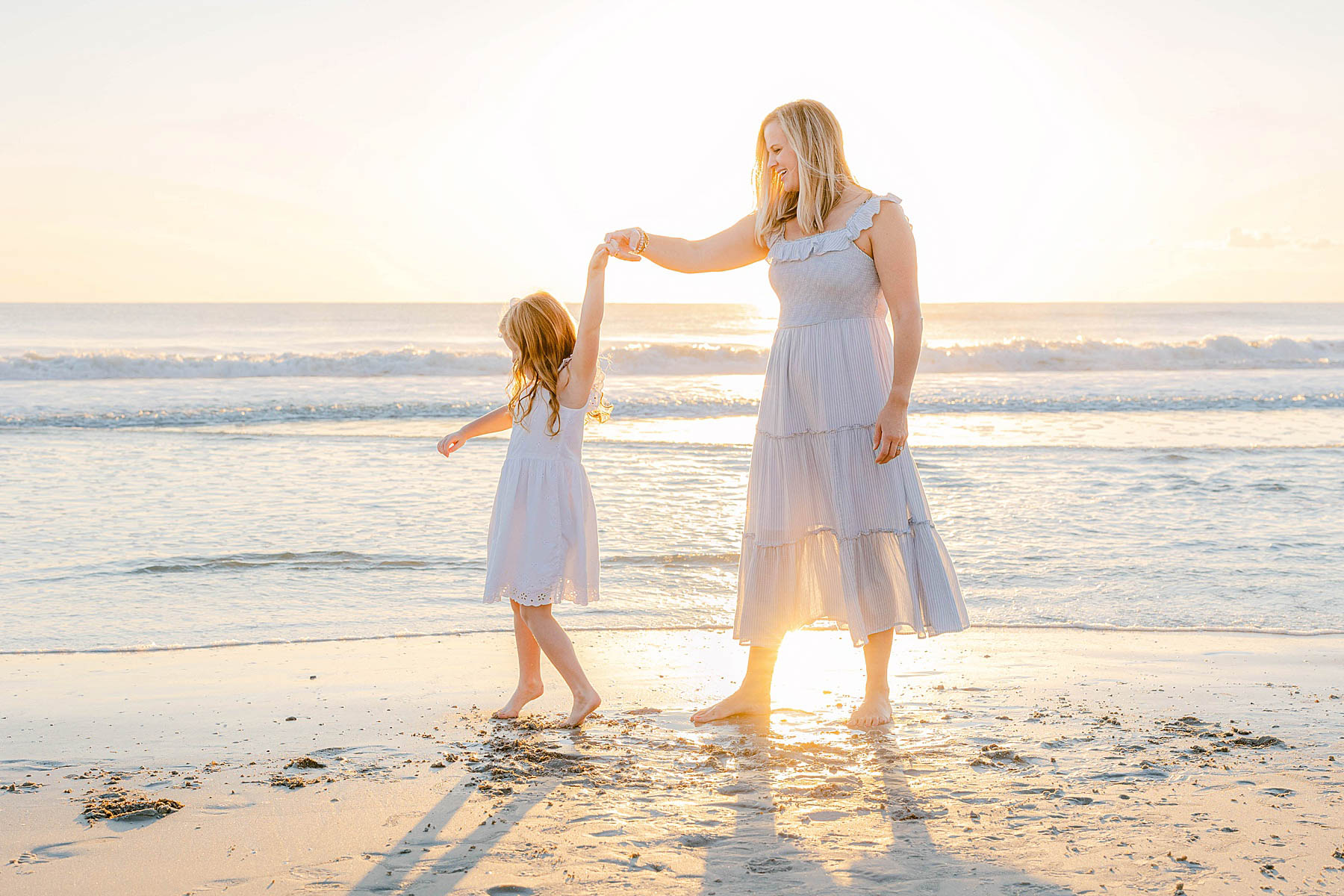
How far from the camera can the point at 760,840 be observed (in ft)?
7.45

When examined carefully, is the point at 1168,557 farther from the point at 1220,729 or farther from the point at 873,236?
the point at 873,236

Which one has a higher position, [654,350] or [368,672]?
[654,350]

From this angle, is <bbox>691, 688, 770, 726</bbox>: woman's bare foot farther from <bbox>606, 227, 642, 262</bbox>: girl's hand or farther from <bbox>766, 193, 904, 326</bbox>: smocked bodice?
<bbox>606, 227, 642, 262</bbox>: girl's hand

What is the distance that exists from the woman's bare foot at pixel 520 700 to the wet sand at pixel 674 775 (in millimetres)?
43

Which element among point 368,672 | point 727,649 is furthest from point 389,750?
point 727,649

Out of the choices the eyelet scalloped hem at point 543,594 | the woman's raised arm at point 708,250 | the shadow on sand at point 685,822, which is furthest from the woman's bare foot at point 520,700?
the woman's raised arm at point 708,250

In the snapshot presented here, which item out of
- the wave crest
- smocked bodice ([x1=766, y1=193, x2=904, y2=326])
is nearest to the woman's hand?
smocked bodice ([x1=766, y1=193, x2=904, y2=326])

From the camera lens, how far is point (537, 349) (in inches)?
127

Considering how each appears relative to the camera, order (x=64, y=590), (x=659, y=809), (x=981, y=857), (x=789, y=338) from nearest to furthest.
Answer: (x=981, y=857) < (x=659, y=809) < (x=789, y=338) < (x=64, y=590)

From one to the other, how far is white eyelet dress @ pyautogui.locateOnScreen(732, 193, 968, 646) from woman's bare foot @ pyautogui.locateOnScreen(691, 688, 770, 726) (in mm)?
173

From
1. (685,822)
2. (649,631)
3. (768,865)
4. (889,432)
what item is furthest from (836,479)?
(649,631)

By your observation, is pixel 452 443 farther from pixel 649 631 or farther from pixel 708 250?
pixel 649 631

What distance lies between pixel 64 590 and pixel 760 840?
3.86 meters

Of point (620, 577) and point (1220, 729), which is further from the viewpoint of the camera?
point (620, 577)
